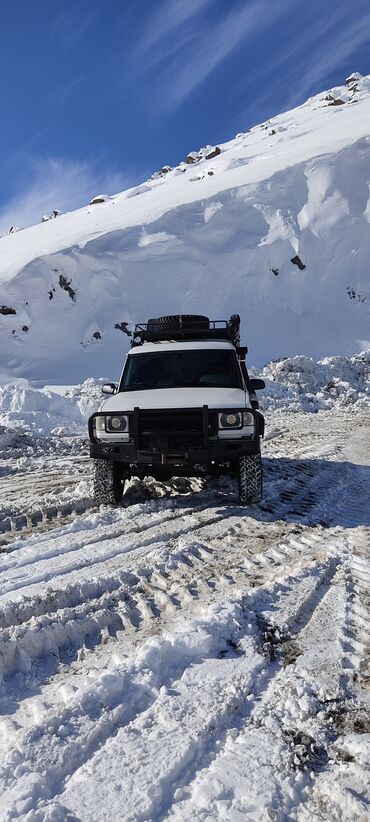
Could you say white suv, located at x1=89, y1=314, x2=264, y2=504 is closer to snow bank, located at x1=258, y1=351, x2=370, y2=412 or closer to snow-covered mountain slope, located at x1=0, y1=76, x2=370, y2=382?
snow bank, located at x1=258, y1=351, x2=370, y2=412

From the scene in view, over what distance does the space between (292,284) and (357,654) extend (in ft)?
87.5

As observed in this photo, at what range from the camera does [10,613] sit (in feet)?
9.52

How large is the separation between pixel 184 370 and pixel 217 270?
73.4 feet

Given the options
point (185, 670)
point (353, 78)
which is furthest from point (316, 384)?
point (353, 78)

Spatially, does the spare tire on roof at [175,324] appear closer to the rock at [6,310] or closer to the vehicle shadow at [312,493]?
the vehicle shadow at [312,493]

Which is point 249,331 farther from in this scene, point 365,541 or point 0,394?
point 365,541

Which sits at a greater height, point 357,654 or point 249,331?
point 249,331

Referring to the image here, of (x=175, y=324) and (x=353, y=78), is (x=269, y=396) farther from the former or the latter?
(x=353, y=78)

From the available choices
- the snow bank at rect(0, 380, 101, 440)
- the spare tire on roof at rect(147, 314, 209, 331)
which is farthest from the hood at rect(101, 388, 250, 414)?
the snow bank at rect(0, 380, 101, 440)

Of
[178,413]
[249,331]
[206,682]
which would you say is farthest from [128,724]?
[249,331]

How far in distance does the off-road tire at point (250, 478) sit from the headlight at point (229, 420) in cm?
40

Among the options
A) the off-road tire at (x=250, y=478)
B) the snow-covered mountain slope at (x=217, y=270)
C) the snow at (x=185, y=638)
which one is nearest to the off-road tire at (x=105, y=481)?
the snow at (x=185, y=638)

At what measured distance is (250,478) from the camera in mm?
5387

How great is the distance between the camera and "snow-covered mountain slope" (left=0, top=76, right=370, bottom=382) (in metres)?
23.0
